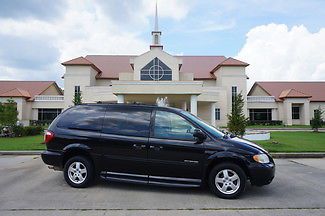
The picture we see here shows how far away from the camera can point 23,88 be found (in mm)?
53125

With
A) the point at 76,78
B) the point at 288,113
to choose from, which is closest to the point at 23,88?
the point at 76,78

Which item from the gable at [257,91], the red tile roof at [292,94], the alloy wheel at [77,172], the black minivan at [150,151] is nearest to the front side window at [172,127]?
the black minivan at [150,151]

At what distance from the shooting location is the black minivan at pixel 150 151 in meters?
6.38

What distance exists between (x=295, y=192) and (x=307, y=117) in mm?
47431

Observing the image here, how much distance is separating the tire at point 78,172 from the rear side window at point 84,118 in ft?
2.38

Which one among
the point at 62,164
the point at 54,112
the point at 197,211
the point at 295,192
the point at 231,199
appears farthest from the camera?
the point at 54,112

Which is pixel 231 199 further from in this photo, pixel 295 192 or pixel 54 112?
pixel 54 112

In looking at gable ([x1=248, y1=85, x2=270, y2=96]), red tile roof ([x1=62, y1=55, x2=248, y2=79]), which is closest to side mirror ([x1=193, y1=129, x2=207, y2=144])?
red tile roof ([x1=62, y1=55, x2=248, y2=79])

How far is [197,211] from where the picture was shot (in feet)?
17.6

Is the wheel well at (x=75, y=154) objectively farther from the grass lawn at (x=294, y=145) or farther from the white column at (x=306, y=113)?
the white column at (x=306, y=113)

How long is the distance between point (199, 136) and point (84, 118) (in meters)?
2.71

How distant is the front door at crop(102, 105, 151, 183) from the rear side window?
0.22m

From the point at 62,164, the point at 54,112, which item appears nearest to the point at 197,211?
the point at 62,164

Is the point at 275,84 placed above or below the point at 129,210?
above
